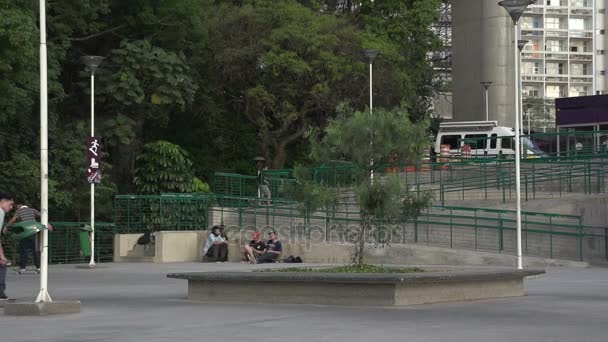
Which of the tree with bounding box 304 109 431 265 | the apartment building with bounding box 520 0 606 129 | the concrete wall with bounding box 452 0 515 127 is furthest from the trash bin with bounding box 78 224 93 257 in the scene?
the apartment building with bounding box 520 0 606 129

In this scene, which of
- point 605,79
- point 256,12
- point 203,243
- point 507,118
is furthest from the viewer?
point 605,79

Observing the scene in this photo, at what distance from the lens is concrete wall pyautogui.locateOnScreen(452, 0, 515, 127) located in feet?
211

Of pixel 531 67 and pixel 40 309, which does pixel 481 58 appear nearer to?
pixel 40 309

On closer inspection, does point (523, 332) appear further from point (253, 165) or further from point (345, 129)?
point (253, 165)

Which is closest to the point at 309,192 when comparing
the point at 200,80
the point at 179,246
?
the point at 179,246

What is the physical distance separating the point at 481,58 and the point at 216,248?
112 ft

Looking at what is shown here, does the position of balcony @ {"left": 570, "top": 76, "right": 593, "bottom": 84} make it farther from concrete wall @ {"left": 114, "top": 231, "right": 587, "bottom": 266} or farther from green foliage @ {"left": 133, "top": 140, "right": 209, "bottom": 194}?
concrete wall @ {"left": 114, "top": 231, "right": 587, "bottom": 266}

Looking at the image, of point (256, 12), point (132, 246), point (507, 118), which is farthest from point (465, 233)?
point (507, 118)

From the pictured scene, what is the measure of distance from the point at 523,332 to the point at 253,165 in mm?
42944

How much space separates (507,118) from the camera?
66.5 meters

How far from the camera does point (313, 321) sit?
14734 mm

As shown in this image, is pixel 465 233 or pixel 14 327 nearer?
pixel 14 327

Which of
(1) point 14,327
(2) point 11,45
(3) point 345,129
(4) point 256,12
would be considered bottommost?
(1) point 14,327

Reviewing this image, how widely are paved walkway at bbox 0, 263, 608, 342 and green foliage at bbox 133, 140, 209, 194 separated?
81.8 ft
